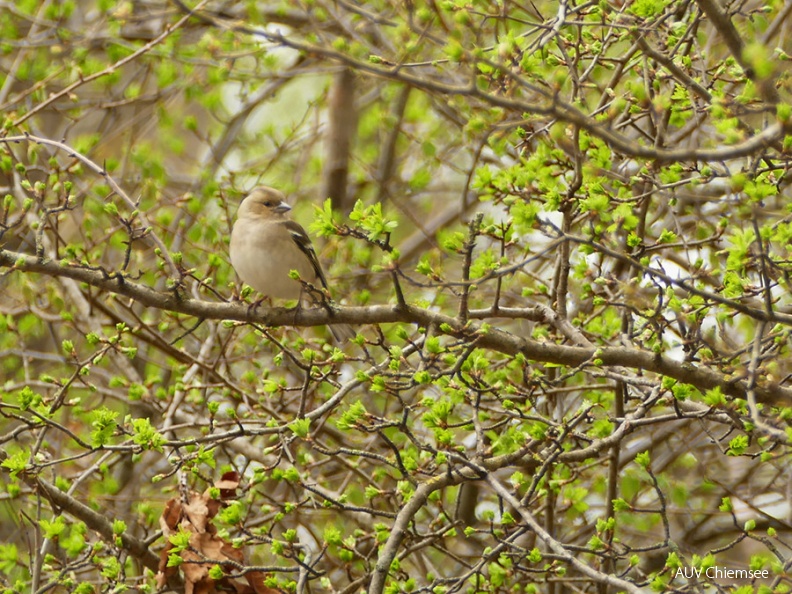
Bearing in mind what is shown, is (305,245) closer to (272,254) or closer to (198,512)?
(272,254)

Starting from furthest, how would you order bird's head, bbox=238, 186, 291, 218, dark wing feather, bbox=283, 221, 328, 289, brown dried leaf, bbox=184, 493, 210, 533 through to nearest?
bird's head, bbox=238, 186, 291, 218, dark wing feather, bbox=283, 221, 328, 289, brown dried leaf, bbox=184, 493, 210, 533

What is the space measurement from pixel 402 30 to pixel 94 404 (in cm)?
485

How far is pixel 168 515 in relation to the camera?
504 centimetres

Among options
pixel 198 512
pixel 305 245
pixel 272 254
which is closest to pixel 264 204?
pixel 305 245

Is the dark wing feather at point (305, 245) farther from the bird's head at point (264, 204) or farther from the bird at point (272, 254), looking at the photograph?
the bird's head at point (264, 204)

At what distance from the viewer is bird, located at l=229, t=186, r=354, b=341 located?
6621mm

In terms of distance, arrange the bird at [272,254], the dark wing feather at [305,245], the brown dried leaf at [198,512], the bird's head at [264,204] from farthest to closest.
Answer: the bird's head at [264,204], the dark wing feather at [305,245], the bird at [272,254], the brown dried leaf at [198,512]

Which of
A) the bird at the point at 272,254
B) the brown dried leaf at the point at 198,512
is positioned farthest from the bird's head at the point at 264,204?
the brown dried leaf at the point at 198,512

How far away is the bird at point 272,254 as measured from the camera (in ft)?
21.7

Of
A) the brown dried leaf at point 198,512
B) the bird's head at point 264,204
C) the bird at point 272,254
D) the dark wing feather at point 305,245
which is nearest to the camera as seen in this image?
the brown dried leaf at point 198,512

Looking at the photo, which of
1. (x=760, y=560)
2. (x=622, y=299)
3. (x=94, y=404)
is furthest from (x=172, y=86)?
(x=760, y=560)

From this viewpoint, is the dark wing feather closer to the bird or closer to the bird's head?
the bird

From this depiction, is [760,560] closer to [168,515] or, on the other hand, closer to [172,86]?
[168,515]

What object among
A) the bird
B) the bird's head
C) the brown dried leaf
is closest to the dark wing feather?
the bird
